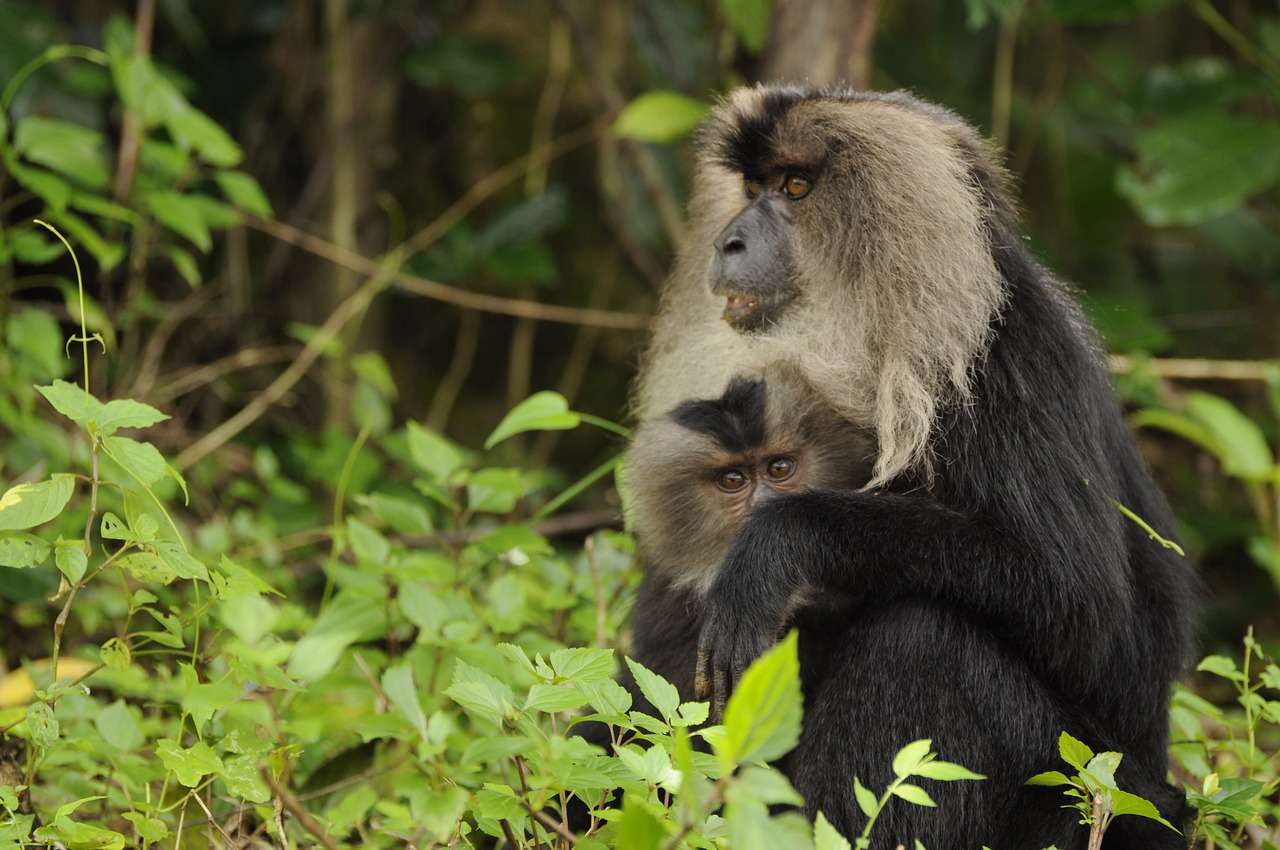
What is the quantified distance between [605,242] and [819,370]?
4.55 meters

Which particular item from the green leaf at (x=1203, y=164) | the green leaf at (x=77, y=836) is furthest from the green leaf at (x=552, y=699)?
the green leaf at (x=1203, y=164)

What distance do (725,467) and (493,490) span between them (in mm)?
703

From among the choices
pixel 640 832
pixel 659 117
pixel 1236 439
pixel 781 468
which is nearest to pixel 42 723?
pixel 640 832

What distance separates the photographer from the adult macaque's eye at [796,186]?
310cm

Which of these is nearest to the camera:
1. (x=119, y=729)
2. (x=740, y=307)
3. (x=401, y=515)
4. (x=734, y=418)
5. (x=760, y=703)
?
(x=760, y=703)

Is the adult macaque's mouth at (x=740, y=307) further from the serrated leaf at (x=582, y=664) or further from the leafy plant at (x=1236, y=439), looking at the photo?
the leafy plant at (x=1236, y=439)

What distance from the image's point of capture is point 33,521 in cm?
209

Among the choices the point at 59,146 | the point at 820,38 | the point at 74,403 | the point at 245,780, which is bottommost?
the point at 245,780

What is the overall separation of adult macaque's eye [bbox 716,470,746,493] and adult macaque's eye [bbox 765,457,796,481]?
65mm

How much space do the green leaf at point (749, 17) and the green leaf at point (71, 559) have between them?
10.5 ft

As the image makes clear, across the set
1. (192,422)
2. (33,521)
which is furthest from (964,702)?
(192,422)

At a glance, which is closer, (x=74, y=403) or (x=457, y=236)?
(x=74, y=403)

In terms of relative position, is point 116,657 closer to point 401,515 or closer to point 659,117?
point 401,515

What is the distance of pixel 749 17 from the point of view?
4648 millimetres
